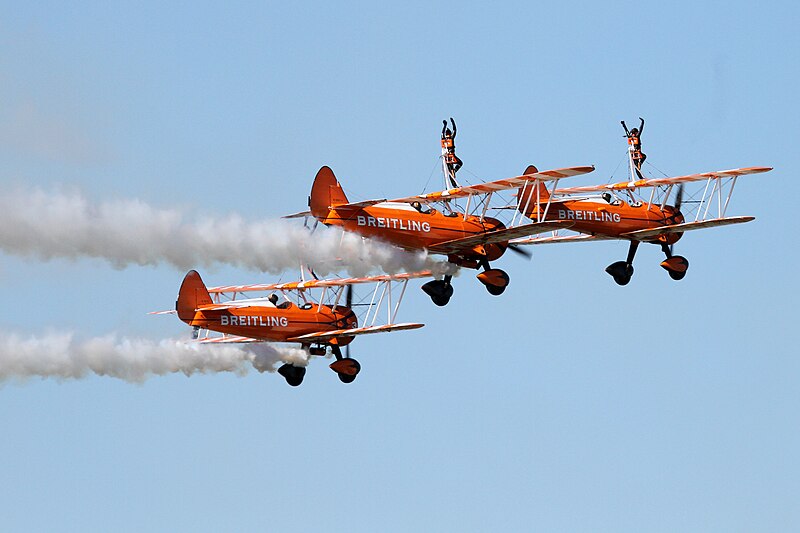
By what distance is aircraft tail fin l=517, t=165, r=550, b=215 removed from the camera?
196 ft

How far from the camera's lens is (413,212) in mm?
58312

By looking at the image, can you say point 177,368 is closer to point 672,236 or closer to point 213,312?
point 213,312

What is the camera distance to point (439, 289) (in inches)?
2391

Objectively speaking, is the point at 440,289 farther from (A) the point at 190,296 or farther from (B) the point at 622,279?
(A) the point at 190,296

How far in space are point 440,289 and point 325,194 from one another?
5.17 meters

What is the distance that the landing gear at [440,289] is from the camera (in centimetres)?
6066

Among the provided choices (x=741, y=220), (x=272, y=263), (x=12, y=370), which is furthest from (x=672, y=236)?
(x=12, y=370)

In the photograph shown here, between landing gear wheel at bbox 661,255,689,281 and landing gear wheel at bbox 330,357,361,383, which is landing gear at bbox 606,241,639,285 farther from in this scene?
landing gear wheel at bbox 330,357,361,383

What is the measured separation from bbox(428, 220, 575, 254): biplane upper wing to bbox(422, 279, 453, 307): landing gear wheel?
4.68 feet

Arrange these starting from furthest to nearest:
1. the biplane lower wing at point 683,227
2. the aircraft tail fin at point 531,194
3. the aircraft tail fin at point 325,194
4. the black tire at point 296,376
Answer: the black tire at point 296,376
the biplane lower wing at point 683,227
the aircraft tail fin at point 531,194
the aircraft tail fin at point 325,194

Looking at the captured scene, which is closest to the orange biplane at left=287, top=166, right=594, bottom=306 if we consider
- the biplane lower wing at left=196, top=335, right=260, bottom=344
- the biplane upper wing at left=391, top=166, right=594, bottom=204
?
the biplane upper wing at left=391, top=166, right=594, bottom=204

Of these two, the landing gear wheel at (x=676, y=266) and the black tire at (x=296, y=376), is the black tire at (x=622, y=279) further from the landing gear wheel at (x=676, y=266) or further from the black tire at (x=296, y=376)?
the black tire at (x=296, y=376)

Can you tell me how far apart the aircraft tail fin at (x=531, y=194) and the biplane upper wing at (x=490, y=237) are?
52 centimetres

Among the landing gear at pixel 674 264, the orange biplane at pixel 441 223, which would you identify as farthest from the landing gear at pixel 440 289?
the landing gear at pixel 674 264
